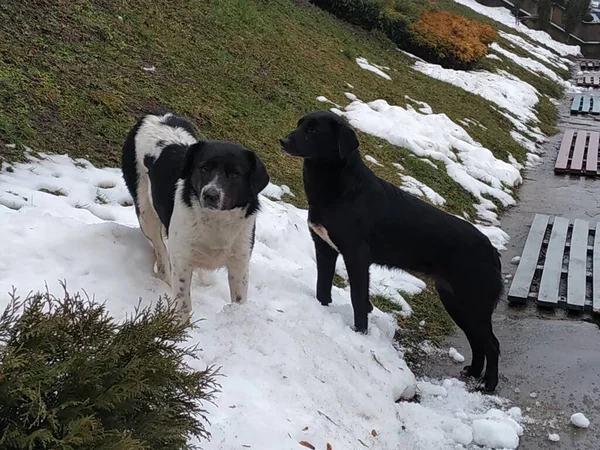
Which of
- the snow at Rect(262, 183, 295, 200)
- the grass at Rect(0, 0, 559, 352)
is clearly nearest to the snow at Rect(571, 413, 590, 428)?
the grass at Rect(0, 0, 559, 352)

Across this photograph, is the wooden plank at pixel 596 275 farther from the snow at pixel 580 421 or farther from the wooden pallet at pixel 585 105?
the wooden pallet at pixel 585 105

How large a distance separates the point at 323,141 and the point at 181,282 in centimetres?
150

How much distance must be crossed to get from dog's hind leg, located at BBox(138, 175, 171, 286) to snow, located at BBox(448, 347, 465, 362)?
2446 mm

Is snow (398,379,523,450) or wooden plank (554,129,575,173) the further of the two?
wooden plank (554,129,575,173)

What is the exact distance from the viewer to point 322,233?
501 cm

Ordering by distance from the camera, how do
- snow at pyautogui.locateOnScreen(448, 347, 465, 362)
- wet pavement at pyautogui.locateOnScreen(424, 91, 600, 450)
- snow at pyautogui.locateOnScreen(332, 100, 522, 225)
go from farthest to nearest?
snow at pyautogui.locateOnScreen(332, 100, 522, 225)
snow at pyautogui.locateOnScreen(448, 347, 465, 362)
wet pavement at pyautogui.locateOnScreen(424, 91, 600, 450)

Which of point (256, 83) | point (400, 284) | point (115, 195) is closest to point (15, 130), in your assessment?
point (115, 195)

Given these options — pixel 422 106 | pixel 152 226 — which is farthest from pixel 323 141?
pixel 422 106

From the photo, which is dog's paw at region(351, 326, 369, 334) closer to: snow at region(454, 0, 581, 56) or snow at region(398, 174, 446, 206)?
snow at region(398, 174, 446, 206)

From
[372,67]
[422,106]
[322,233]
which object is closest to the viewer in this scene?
[322,233]

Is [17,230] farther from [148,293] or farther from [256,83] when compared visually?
[256,83]

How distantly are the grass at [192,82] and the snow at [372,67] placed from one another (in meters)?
0.22

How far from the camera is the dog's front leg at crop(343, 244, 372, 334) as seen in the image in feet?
16.0

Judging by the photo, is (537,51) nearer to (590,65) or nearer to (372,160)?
(590,65)
